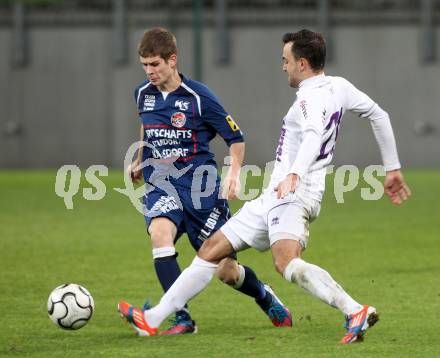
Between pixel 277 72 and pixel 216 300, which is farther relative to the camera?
pixel 277 72

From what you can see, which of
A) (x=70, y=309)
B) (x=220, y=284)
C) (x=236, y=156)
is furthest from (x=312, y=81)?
(x=220, y=284)

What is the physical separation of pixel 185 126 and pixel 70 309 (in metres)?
1.49

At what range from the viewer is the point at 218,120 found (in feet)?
25.3

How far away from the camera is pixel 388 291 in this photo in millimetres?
9312

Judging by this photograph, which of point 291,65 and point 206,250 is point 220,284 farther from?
point 291,65

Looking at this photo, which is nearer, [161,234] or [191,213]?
[161,234]

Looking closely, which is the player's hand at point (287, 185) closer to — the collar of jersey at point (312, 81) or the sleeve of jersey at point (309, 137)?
the sleeve of jersey at point (309, 137)

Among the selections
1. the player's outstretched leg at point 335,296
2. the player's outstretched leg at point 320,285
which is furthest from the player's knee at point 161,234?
the player's outstretched leg at point 335,296

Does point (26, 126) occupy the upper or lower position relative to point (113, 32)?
lower

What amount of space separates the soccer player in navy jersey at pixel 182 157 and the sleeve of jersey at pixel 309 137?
0.94 meters

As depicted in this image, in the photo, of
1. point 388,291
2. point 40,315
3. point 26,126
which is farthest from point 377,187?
point 26,126

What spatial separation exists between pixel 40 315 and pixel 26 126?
94.1ft

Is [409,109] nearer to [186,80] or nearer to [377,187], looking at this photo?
[377,187]

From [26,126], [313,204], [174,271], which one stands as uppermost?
[313,204]
